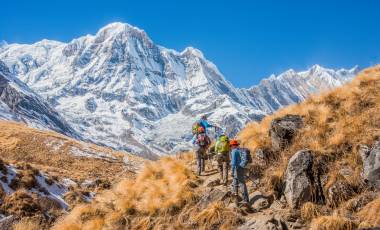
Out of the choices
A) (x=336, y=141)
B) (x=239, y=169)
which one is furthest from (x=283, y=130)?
(x=239, y=169)

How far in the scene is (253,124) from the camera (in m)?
20.3

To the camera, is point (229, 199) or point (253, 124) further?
point (253, 124)

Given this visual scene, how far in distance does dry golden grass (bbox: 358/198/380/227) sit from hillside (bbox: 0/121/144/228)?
42.8 ft

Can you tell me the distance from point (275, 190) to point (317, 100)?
604cm

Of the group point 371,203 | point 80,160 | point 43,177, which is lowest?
point 371,203

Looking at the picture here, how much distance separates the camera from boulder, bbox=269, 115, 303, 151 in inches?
625

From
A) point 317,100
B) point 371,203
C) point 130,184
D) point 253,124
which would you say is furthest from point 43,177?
point 371,203

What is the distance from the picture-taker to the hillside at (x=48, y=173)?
2565 centimetres

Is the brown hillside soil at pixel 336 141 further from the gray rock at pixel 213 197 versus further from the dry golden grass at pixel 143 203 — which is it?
the dry golden grass at pixel 143 203

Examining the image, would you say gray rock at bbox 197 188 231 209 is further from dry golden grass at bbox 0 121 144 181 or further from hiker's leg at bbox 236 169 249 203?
dry golden grass at bbox 0 121 144 181

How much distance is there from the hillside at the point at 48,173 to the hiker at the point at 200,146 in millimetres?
7899

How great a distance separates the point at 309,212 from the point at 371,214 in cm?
175

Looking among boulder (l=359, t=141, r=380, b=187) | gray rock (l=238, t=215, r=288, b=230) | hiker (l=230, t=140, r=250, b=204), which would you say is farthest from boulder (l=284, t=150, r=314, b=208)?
boulder (l=359, t=141, r=380, b=187)

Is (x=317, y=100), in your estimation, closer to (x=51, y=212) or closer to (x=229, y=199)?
(x=229, y=199)
